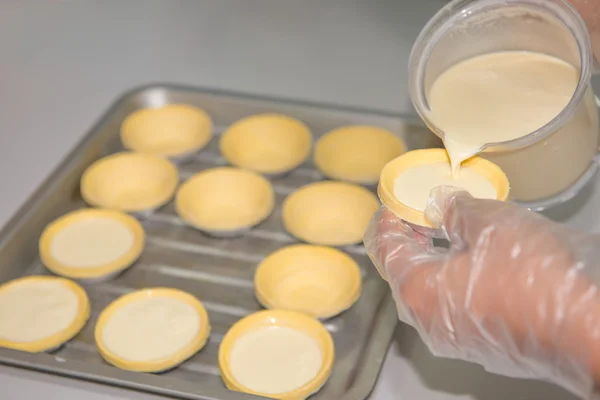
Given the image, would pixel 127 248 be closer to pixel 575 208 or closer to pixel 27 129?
pixel 27 129

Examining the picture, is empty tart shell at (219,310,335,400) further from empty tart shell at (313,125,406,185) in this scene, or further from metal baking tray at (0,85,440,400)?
empty tart shell at (313,125,406,185)

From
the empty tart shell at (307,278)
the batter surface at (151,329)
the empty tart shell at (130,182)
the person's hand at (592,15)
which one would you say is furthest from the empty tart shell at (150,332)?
the person's hand at (592,15)

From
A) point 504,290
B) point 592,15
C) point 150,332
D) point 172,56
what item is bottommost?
point 150,332

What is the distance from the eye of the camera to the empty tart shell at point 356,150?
4.52ft

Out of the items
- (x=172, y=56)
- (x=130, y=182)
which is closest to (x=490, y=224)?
(x=130, y=182)

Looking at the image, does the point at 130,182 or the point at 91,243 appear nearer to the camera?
the point at 91,243

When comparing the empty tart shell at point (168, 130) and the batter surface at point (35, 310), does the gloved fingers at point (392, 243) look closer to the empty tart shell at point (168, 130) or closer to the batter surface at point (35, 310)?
the batter surface at point (35, 310)

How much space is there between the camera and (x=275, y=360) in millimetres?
1052

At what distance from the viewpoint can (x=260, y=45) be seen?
1.64 meters

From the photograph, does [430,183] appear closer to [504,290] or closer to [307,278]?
A: [504,290]

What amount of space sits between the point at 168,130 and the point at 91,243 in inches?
12.2

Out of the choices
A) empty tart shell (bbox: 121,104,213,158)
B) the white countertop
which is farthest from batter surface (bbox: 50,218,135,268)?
empty tart shell (bbox: 121,104,213,158)

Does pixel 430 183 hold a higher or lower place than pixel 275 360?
higher

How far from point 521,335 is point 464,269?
83 mm
